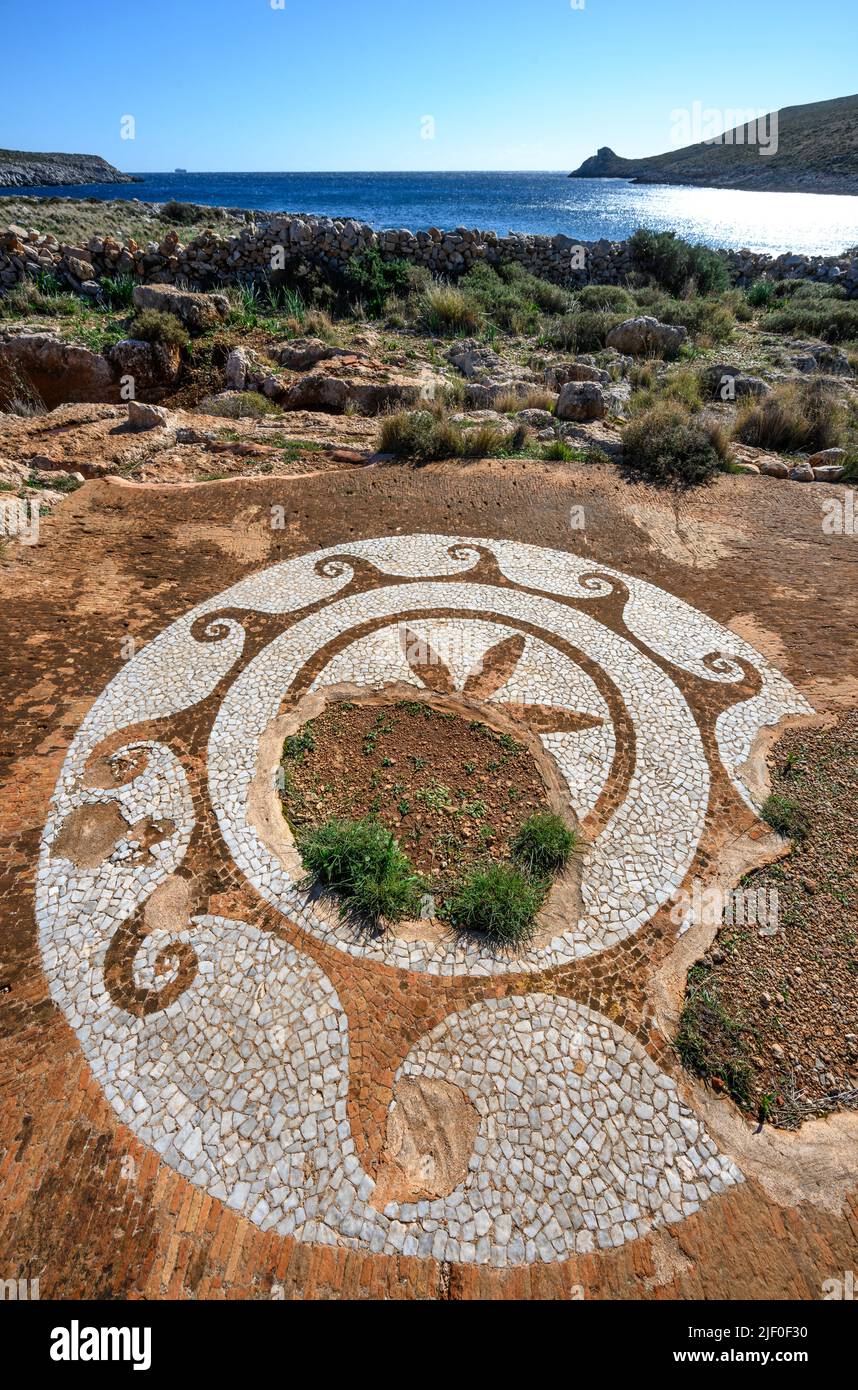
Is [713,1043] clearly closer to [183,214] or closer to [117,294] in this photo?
[117,294]

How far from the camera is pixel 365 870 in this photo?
5215 mm

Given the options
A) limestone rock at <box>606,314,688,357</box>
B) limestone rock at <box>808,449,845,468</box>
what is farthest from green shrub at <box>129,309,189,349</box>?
limestone rock at <box>808,449,845,468</box>

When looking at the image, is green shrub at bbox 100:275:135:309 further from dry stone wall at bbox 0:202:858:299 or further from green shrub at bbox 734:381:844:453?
green shrub at bbox 734:381:844:453

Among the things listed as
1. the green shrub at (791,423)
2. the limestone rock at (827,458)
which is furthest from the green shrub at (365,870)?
the green shrub at (791,423)

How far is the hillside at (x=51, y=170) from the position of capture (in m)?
83.7

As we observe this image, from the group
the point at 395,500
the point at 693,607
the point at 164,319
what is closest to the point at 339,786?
the point at 693,607

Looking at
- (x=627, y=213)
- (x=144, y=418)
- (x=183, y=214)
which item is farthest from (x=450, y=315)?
(x=627, y=213)

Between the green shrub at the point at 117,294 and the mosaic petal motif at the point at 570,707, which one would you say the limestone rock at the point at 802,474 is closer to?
the mosaic petal motif at the point at 570,707

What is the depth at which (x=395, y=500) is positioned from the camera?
11.3 metres

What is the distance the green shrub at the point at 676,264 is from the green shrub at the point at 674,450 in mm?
17291

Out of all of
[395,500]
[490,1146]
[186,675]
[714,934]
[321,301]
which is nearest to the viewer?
[490,1146]

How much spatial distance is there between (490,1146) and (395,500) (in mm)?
10103
